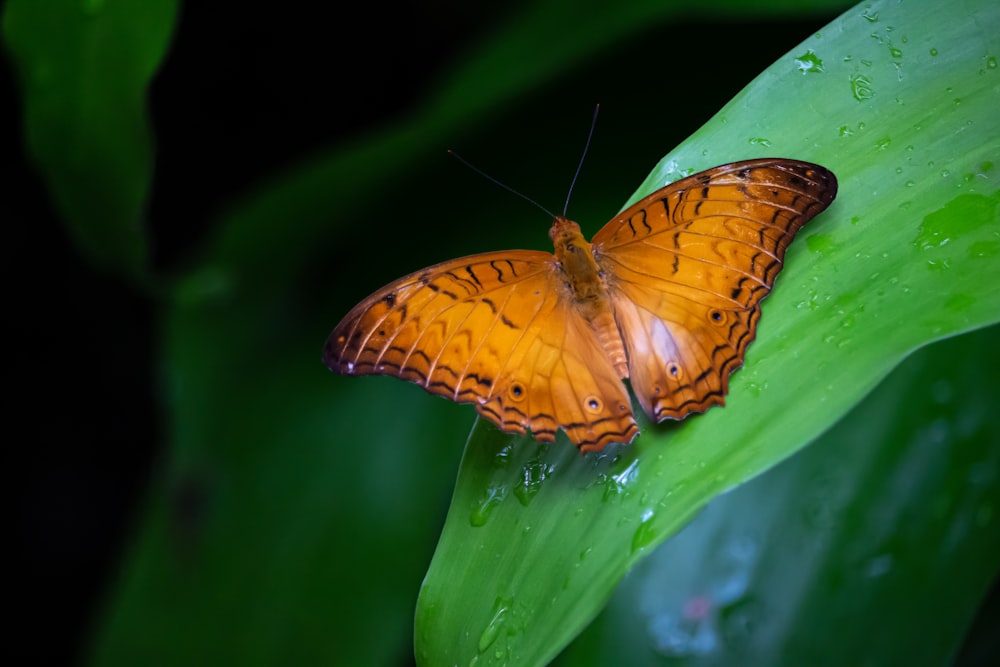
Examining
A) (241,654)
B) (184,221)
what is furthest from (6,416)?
(241,654)

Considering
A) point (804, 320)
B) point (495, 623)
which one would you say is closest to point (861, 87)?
point (804, 320)

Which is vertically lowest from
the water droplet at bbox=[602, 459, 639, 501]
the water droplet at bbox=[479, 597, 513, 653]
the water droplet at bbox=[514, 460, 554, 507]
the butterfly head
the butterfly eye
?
the water droplet at bbox=[479, 597, 513, 653]

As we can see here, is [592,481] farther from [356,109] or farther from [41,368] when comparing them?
[41,368]

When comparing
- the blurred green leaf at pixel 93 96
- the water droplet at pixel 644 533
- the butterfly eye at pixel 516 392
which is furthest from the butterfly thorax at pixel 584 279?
the blurred green leaf at pixel 93 96

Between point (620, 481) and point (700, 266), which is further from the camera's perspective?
point (700, 266)

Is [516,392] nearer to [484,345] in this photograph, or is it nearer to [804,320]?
[484,345]

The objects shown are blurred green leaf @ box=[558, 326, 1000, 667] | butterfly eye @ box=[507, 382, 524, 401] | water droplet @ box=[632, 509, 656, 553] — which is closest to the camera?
water droplet @ box=[632, 509, 656, 553]

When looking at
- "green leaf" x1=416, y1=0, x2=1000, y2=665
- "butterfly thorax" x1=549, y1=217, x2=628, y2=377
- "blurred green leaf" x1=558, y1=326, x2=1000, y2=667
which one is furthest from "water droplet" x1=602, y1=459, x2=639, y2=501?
"blurred green leaf" x1=558, y1=326, x2=1000, y2=667

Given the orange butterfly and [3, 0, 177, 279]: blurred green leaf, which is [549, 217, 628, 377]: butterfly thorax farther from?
[3, 0, 177, 279]: blurred green leaf
